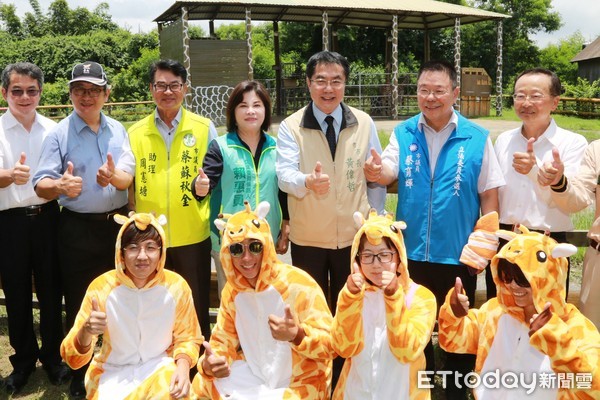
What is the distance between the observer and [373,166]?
3.55 meters

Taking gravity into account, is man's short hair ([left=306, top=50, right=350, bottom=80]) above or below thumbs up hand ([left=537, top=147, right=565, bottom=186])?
above

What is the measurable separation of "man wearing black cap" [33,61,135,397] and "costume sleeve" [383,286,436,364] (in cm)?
201

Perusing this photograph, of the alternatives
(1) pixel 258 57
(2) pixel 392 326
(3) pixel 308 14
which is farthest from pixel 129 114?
(2) pixel 392 326

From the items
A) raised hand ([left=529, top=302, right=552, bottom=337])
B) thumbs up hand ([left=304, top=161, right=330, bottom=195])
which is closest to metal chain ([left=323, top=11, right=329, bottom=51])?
thumbs up hand ([left=304, top=161, right=330, bottom=195])

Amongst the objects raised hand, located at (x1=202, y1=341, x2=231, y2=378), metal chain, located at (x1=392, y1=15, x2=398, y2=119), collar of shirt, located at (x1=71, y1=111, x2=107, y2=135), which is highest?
metal chain, located at (x1=392, y1=15, x2=398, y2=119)

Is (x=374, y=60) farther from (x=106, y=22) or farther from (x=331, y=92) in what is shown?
(x=331, y=92)

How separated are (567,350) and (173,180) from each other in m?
2.57

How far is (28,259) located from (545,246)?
3360mm

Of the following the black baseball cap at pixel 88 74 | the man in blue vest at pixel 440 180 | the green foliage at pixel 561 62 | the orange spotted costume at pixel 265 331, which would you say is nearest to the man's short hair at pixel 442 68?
the man in blue vest at pixel 440 180

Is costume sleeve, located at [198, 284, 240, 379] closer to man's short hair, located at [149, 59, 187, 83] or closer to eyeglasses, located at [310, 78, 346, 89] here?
eyeglasses, located at [310, 78, 346, 89]

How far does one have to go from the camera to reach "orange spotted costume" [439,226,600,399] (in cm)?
263

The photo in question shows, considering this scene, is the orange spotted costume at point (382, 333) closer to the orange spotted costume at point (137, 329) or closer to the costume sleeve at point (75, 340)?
the orange spotted costume at point (137, 329)

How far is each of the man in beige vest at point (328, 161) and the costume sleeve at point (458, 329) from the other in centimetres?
102

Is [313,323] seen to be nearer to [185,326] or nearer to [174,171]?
[185,326]
